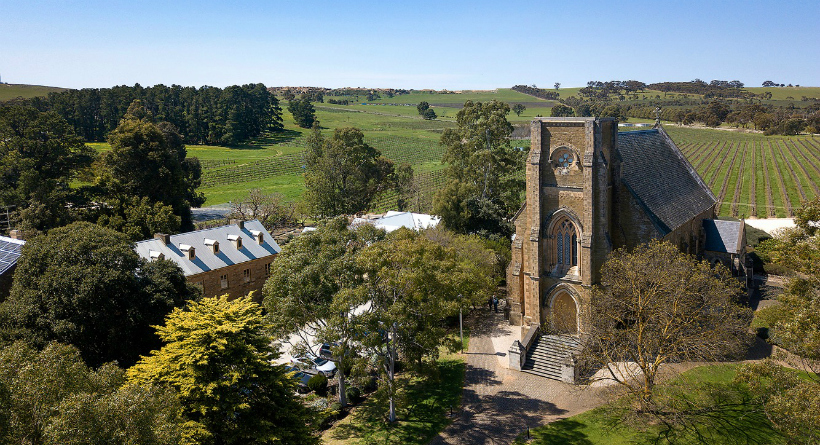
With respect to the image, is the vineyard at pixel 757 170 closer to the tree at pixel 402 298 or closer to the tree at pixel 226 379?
the tree at pixel 402 298

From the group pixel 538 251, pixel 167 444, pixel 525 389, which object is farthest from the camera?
pixel 538 251

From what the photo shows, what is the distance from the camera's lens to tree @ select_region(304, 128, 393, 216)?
6234 cm

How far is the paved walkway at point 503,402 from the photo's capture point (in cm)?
2533

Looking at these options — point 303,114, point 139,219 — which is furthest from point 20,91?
point 139,219

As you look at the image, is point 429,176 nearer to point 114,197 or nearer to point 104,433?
point 114,197

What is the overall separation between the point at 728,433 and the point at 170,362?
2277 cm

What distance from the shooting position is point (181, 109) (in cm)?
12581

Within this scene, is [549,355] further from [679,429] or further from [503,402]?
[679,429]

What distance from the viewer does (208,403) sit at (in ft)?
63.0

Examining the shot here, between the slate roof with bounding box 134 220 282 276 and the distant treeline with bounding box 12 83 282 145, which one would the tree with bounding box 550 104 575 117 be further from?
the distant treeline with bounding box 12 83 282 145

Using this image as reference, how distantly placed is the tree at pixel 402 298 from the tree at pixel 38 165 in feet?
108

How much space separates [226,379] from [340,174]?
152ft

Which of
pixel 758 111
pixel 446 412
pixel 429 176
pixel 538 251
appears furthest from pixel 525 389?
pixel 758 111

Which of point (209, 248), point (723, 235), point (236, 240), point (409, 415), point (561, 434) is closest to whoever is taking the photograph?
point (561, 434)
